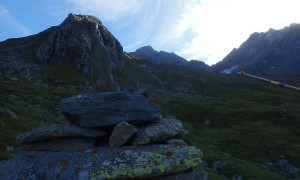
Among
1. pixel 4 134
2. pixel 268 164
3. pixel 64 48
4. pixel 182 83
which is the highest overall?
pixel 64 48

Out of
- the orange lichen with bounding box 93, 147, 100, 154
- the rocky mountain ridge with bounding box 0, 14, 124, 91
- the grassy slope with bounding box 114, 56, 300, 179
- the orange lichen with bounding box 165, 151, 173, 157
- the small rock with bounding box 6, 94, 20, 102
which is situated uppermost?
the rocky mountain ridge with bounding box 0, 14, 124, 91

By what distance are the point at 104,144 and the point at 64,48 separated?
140m

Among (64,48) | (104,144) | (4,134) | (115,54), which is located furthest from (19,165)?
(115,54)

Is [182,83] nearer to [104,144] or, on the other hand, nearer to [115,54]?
[115,54]

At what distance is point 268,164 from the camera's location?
51875mm

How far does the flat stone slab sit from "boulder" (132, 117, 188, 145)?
53 cm

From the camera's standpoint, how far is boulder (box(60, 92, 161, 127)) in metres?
24.6

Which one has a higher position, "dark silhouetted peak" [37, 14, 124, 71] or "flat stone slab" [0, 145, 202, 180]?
"dark silhouetted peak" [37, 14, 124, 71]

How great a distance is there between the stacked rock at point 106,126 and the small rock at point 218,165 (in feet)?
69.4

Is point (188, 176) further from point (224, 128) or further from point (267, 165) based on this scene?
point (224, 128)

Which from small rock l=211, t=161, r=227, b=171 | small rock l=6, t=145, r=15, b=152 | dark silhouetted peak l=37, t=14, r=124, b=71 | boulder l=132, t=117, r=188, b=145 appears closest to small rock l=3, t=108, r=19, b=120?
small rock l=6, t=145, r=15, b=152

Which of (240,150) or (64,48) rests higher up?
(64,48)

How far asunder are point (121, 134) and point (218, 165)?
83.1ft

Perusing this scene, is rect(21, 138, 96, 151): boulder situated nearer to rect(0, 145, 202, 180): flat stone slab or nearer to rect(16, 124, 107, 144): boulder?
rect(16, 124, 107, 144): boulder
